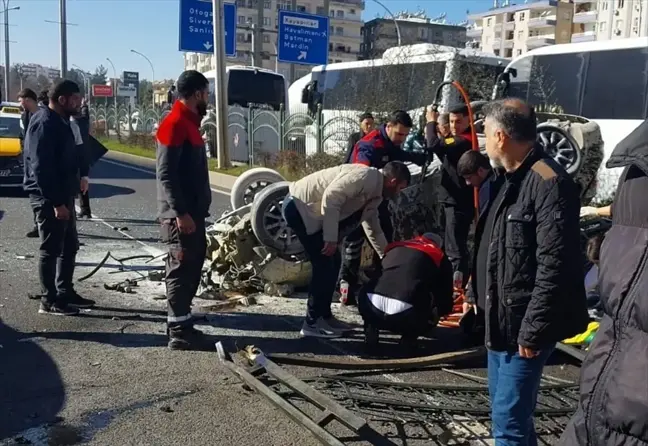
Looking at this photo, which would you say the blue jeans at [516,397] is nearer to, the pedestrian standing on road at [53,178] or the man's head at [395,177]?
the man's head at [395,177]

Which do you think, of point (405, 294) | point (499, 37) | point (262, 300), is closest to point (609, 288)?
point (405, 294)

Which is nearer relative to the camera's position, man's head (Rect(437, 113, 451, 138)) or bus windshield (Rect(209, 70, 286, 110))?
man's head (Rect(437, 113, 451, 138))

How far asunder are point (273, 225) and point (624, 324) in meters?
5.20

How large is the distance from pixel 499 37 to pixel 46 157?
96204 millimetres

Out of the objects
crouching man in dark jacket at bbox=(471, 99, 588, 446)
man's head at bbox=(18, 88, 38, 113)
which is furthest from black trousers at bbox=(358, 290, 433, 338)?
man's head at bbox=(18, 88, 38, 113)

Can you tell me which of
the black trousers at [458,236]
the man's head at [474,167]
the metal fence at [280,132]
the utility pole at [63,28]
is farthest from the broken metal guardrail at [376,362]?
the utility pole at [63,28]

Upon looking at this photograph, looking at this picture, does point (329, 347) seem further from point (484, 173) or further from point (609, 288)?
point (609, 288)

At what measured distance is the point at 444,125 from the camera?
7.10 metres

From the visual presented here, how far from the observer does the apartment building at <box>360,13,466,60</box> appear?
77.9m

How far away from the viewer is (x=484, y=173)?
5230 mm

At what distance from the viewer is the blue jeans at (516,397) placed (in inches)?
119

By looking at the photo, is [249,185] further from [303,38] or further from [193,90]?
[303,38]

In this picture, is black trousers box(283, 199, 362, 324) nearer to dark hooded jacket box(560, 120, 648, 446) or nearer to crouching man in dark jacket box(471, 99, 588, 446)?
crouching man in dark jacket box(471, 99, 588, 446)

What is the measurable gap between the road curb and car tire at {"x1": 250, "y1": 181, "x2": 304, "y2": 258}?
6472 mm
